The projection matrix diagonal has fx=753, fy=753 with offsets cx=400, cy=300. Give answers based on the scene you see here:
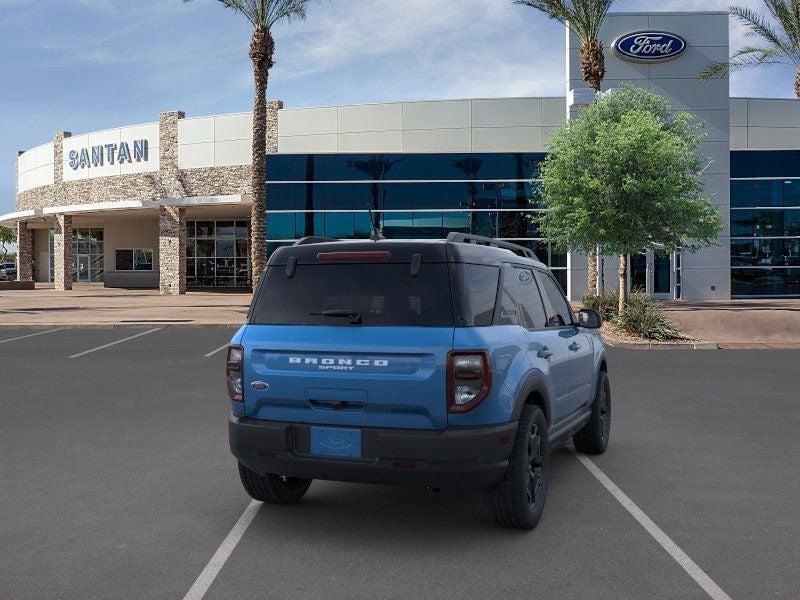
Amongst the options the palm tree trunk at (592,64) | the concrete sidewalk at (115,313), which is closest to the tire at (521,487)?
the concrete sidewalk at (115,313)

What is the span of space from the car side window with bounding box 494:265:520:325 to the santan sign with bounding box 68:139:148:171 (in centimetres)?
4017

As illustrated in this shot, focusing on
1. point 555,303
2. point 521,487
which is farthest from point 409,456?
point 555,303

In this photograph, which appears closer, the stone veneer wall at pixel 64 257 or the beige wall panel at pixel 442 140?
the beige wall panel at pixel 442 140

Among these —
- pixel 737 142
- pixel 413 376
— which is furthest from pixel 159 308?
pixel 737 142

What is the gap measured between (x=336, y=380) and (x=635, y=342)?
13423 millimetres

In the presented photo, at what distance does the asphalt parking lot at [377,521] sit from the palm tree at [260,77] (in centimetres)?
1715

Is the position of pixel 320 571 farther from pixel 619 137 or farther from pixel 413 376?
pixel 619 137

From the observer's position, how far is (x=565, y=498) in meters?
5.48

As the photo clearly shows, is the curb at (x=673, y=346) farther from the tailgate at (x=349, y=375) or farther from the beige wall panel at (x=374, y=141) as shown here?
the beige wall panel at (x=374, y=141)

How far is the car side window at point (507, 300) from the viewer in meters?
4.77

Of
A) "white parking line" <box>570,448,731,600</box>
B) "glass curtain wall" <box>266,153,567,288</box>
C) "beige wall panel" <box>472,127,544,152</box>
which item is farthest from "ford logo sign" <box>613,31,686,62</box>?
"white parking line" <box>570,448,731,600</box>

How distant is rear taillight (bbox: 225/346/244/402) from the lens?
4.69m

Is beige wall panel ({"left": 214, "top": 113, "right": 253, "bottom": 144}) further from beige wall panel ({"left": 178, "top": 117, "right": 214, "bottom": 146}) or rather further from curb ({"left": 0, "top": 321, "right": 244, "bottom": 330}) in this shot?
curb ({"left": 0, "top": 321, "right": 244, "bottom": 330})

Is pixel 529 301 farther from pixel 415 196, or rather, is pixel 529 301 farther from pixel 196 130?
pixel 196 130
